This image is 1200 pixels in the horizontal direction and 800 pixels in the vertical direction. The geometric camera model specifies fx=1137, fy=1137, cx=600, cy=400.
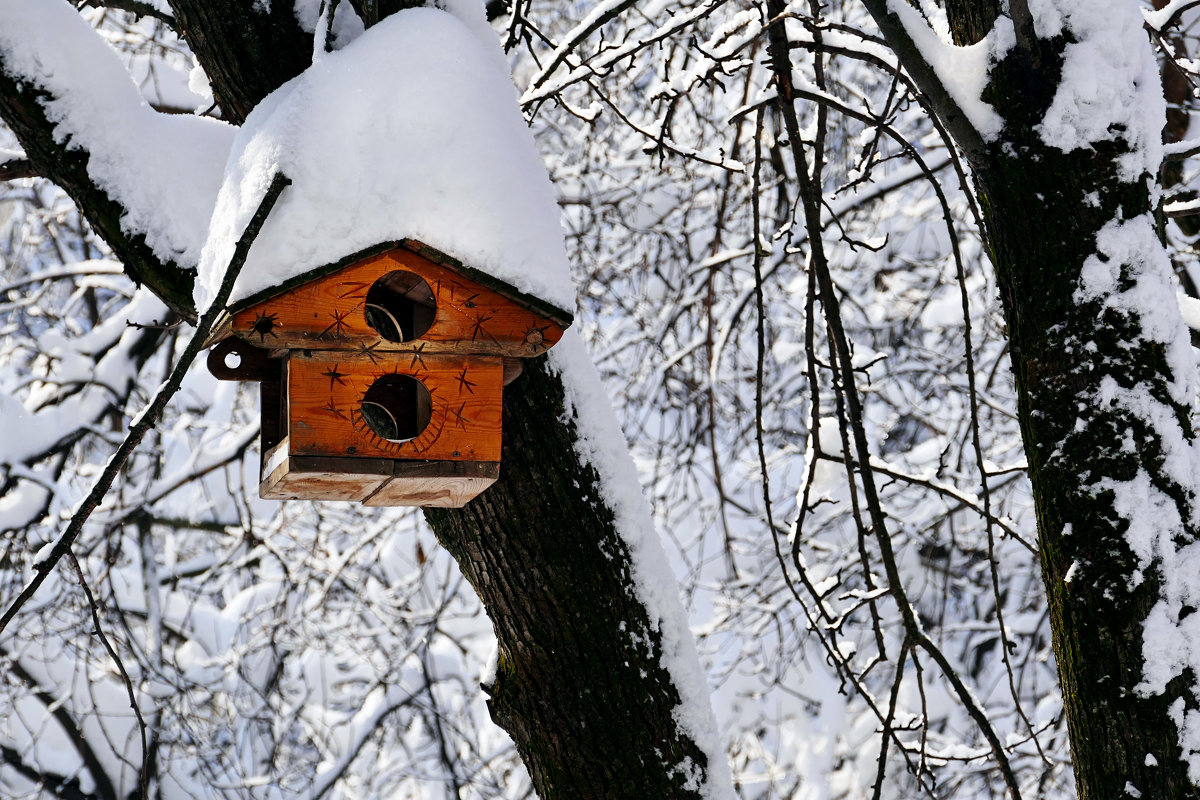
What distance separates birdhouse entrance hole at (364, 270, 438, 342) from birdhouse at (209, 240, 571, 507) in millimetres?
55

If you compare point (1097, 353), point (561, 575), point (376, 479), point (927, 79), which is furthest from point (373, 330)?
point (1097, 353)

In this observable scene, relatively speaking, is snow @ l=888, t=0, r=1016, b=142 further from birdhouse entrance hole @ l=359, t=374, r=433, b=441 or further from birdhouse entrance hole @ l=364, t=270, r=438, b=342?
birdhouse entrance hole @ l=359, t=374, r=433, b=441

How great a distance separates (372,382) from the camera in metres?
1.64

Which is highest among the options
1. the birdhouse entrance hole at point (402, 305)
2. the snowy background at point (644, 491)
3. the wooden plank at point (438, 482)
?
the snowy background at point (644, 491)

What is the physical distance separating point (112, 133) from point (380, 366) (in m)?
0.60

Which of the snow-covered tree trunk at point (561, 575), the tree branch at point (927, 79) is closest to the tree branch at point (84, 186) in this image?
the snow-covered tree trunk at point (561, 575)

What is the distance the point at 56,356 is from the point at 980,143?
12.8 feet

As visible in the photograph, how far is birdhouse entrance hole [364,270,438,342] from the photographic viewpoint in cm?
182

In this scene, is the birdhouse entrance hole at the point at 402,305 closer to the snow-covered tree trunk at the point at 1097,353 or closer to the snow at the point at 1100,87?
the snow-covered tree trunk at the point at 1097,353

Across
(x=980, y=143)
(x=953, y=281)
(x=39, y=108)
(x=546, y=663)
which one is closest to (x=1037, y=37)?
(x=980, y=143)

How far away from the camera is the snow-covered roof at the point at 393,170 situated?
4.87 ft

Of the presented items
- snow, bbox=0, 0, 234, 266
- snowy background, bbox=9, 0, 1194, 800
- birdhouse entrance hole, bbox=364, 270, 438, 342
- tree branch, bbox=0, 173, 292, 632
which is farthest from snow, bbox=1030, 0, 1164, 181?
snowy background, bbox=9, 0, 1194, 800

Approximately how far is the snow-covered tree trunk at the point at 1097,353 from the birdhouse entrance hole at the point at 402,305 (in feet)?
2.64

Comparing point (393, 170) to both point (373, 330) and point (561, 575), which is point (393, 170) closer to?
point (373, 330)
